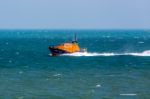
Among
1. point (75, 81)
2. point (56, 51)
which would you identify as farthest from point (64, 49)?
point (75, 81)

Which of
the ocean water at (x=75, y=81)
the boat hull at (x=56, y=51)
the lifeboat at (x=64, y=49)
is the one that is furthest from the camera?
the boat hull at (x=56, y=51)

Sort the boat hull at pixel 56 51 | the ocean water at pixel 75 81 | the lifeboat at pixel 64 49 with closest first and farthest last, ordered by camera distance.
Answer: the ocean water at pixel 75 81
the lifeboat at pixel 64 49
the boat hull at pixel 56 51

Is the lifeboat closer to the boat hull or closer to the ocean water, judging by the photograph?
the boat hull

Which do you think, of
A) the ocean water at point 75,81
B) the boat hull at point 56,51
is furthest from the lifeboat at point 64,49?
the ocean water at point 75,81

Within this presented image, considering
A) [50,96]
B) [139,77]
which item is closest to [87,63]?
[139,77]

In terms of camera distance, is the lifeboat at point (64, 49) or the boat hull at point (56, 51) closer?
the lifeboat at point (64, 49)

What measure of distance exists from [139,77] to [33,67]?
26379 millimetres

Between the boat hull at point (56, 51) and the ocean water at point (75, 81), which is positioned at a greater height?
the ocean water at point (75, 81)

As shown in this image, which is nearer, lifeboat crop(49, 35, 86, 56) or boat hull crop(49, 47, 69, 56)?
lifeboat crop(49, 35, 86, 56)

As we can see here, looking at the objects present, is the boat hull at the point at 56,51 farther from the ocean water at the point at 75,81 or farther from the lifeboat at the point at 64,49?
the ocean water at the point at 75,81

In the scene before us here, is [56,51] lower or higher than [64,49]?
lower

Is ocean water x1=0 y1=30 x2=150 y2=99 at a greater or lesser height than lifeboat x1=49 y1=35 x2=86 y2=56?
greater

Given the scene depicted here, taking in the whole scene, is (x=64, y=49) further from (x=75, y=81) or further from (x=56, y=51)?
(x=75, y=81)

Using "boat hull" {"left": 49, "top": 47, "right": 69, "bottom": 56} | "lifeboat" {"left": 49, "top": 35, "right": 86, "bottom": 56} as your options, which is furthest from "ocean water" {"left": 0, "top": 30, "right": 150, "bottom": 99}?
"boat hull" {"left": 49, "top": 47, "right": 69, "bottom": 56}
